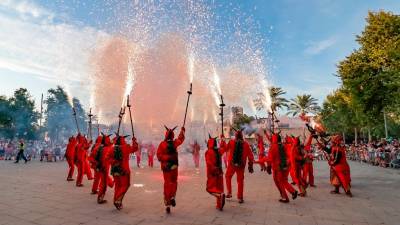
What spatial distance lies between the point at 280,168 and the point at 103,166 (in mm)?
5426

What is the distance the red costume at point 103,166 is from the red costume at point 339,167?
752 cm

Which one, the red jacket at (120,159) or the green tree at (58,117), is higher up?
the green tree at (58,117)

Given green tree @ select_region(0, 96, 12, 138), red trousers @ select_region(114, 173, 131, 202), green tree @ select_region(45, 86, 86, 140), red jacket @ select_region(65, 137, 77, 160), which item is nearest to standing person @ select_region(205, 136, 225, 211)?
red trousers @ select_region(114, 173, 131, 202)

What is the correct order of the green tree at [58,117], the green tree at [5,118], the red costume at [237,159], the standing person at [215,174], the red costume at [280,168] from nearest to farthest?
the standing person at [215,174], the red costume at [280,168], the red costume at [237,159], the green tree at [5,118], the green tree at [58,117]

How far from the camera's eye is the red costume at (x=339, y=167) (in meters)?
10.1

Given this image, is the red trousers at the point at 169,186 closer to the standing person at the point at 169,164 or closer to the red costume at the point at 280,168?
the standing person at the point at 169,164

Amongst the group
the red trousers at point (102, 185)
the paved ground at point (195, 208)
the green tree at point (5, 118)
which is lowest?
the paved ground at point (195, 208)

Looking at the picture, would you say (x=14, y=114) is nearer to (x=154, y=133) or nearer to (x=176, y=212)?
(x=154, y=133)

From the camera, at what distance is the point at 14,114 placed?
4616 cm

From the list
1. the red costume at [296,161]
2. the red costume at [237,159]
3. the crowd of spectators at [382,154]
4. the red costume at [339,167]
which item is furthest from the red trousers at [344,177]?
the crowd of spectators at [382,154]

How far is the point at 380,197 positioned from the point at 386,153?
1398 centimetres

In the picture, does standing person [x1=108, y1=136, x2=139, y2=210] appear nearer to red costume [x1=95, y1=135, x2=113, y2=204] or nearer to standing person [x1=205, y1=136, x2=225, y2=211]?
red costume [x1=95, y1=135, x2=113, y2=204]

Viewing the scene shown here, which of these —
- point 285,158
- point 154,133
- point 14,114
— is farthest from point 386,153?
point 14,114

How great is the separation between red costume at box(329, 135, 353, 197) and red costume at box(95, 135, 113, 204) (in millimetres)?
7524
